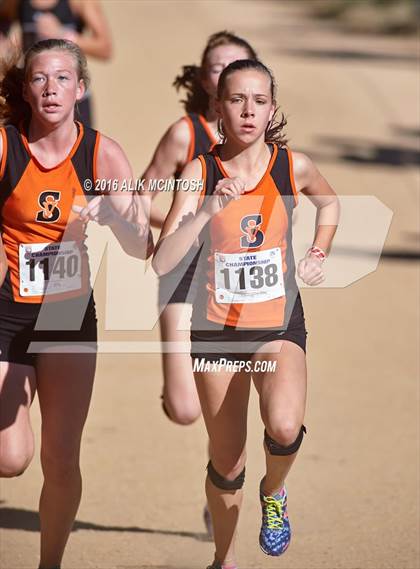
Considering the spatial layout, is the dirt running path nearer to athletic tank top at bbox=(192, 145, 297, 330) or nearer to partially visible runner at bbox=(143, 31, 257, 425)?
partially visible runner at bbox=(143, 31, 257, 425)

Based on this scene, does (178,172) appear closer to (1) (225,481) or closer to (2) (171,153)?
(2) (171,153)

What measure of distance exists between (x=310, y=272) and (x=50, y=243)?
929mm

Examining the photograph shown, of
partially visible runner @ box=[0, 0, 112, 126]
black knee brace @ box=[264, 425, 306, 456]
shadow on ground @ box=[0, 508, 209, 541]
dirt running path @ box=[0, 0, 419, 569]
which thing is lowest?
shadow on ground @ box=[0, 508, 209, 541]

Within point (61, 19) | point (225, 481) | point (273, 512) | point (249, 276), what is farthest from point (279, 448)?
point (61, 19)

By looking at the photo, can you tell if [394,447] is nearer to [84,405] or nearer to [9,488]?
[9,488]

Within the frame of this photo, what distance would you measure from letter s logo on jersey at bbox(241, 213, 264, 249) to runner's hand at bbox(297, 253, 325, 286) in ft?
0.56

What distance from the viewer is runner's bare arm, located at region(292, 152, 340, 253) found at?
4.49 meters

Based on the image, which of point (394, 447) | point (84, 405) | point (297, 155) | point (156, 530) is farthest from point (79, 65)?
point (394, 447)

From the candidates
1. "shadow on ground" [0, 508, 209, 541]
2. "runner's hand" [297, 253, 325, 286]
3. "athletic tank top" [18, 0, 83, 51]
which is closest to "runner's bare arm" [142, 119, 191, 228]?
"runner's hand" [297, 253, 325, 286]

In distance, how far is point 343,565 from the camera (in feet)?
17.6

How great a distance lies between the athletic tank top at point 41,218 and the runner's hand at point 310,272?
0.80 metres

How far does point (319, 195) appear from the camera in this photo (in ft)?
15.1

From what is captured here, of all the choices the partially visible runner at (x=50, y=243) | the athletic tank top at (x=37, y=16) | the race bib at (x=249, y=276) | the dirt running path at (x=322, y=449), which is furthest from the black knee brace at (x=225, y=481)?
the athletic tank top at (x=37, y=16)

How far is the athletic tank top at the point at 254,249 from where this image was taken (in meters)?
4.38
